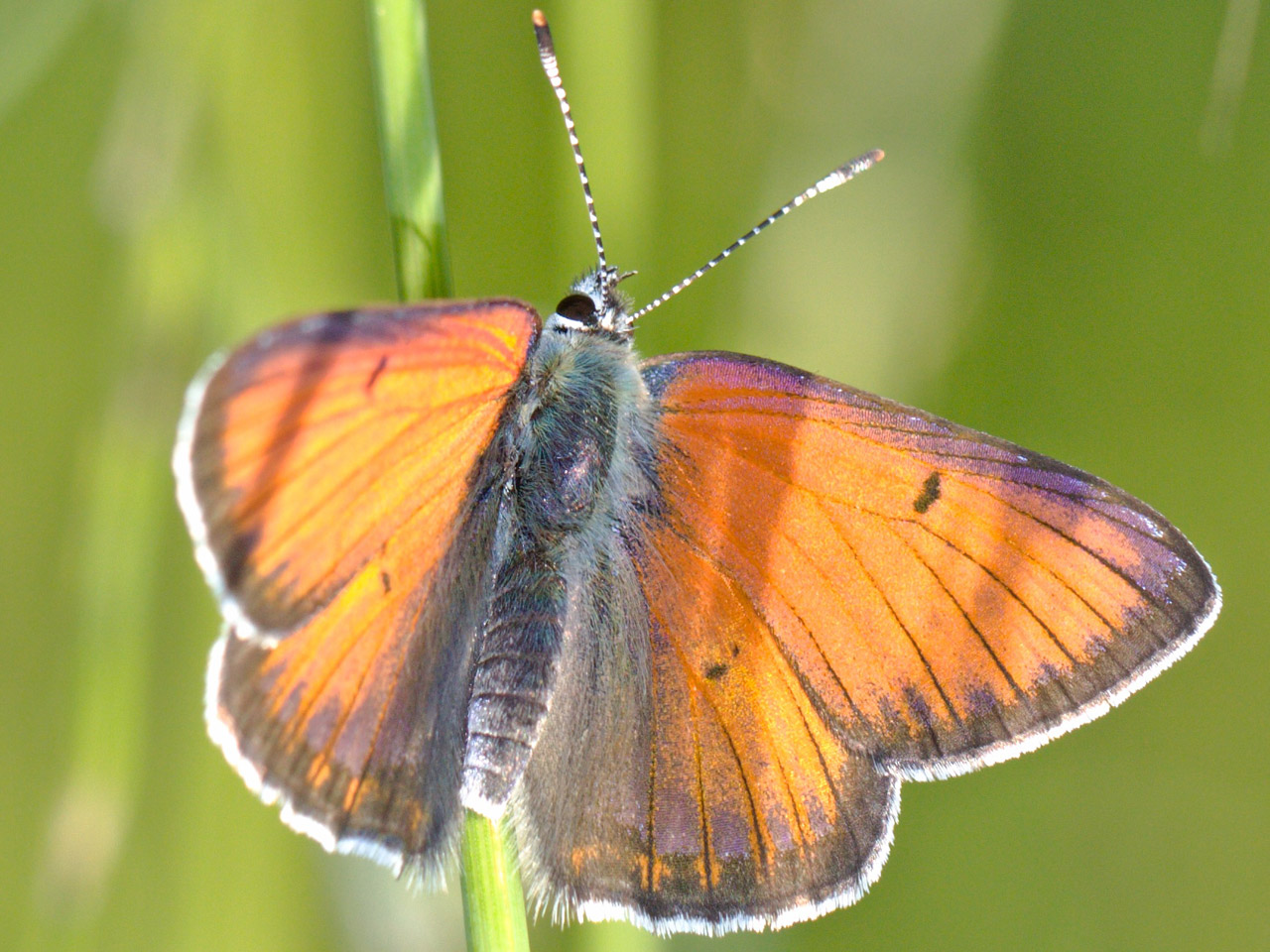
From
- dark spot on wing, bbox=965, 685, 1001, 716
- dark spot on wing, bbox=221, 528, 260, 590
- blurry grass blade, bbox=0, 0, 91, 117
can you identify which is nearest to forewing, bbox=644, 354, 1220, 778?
dark spot on wing, bbox=965, 685, 1001, 716

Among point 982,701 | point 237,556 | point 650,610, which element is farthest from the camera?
point 650,610

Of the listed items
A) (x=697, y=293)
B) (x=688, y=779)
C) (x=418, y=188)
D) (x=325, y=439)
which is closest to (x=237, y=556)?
(x=325, y=439)

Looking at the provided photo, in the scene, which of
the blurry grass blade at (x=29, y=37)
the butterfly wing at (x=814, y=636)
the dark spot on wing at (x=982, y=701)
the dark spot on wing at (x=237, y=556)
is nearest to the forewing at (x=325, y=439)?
the dark spot on wing at (x=237, y=556)

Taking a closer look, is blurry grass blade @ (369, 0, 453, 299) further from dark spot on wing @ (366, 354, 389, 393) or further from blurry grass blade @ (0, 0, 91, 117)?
blurry grass blade @ (0, 0, 91, 117)

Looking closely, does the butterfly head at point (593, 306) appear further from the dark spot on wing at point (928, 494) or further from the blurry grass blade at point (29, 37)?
the blurry grass blade at point (29, 37)

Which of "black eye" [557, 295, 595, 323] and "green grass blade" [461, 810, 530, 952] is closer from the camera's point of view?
"green grass blade" [461, 810, 530, 952]

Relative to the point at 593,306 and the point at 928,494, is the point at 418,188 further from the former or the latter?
the point at 928,494
